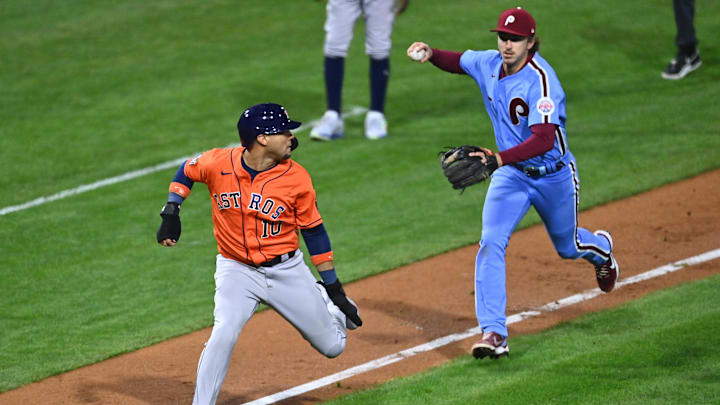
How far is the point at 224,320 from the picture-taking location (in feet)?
17.4

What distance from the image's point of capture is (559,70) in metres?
13.2

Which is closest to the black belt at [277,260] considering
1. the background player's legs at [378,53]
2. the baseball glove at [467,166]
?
the baseball glove at [467,166]

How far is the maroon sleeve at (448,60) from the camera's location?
261 inches

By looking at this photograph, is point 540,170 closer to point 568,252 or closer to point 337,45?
point 568,252

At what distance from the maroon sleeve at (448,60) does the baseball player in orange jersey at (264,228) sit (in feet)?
5.17

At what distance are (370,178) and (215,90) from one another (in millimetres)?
3547

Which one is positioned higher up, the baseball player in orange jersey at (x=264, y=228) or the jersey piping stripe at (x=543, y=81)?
the jersey piping stripe at (x=543, y=81)

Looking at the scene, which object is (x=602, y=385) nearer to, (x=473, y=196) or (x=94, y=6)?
(x=473, y=196)

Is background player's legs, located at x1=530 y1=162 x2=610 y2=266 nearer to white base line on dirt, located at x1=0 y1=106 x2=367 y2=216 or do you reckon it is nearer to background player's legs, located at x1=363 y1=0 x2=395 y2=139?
white base line on dirt, located at x1=0 y1=106 x2=367 y2=216

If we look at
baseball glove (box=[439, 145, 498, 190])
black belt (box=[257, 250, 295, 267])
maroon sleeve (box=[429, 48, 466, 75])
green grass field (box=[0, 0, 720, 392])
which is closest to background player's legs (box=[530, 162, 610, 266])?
baseball glove (box=[439, 145, 498, 190])

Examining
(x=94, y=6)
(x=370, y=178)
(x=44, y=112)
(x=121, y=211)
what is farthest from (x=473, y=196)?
(x=94, y=6)

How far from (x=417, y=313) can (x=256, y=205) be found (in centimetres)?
223

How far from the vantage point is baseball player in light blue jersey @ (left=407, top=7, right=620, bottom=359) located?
596 cm

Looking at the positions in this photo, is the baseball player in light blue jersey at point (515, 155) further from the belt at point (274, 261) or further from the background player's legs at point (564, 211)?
the belt at point (274, 261)
